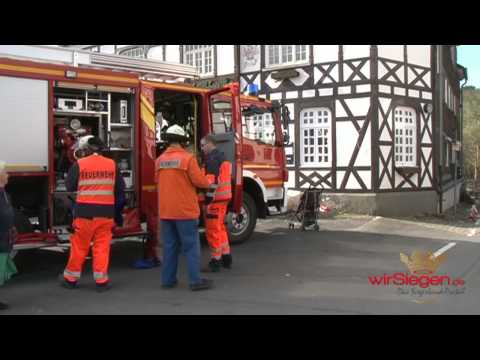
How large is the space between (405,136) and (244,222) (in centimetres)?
802

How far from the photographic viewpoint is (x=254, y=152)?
9.44 meters

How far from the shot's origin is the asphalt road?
5.27m

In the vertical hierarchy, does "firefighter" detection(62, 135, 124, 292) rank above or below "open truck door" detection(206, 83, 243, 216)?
below

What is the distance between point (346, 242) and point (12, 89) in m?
6.24

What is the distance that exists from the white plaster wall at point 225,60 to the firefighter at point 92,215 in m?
11.4

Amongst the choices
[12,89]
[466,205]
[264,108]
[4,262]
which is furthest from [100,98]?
[466,205]

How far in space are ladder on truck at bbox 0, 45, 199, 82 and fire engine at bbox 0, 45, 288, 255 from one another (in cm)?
1

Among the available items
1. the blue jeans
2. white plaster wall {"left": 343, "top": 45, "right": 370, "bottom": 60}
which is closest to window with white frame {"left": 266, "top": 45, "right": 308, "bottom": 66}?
white plaster wall {"left": 343, "top": 45, "right": 370, "bottom": 60}

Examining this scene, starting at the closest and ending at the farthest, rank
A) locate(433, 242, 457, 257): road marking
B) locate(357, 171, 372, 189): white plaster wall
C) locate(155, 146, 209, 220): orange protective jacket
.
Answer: locate(155, 146, 209, 220): orange protective jacket < locate(433, 242, 457, 257): road marking < locate(357, 171, 372, 189): white plaster wall

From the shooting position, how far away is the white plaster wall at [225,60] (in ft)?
55.0

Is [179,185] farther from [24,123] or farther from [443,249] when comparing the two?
[443,249]

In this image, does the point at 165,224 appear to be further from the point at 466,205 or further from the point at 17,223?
the point at 466,205

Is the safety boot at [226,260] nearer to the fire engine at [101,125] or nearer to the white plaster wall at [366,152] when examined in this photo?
the fire engine at [101,125]

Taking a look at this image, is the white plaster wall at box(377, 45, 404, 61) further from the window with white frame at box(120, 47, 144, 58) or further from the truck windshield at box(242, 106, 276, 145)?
the window with white frame at box(120, 47, 144, 58)
